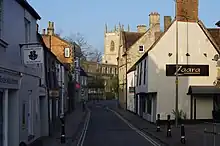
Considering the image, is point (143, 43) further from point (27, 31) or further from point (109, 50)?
point (109, 50)

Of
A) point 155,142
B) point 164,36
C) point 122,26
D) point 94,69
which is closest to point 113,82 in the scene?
point 94,69

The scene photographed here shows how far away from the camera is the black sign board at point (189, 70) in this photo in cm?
3881

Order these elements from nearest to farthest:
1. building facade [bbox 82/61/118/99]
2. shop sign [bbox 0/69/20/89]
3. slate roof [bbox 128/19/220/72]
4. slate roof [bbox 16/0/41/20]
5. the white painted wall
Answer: shop sign [bbox 0/69/20/89], slate roof [bbox 16/0/41/20], slate roof [bbox 128/19/220/72], the white painted wall, building facade [bbox 82/61/118/99]

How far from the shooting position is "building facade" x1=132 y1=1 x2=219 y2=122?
38.5 m

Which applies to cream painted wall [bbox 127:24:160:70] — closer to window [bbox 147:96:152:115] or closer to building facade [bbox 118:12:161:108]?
building facade [bbox 118:12:161:108]

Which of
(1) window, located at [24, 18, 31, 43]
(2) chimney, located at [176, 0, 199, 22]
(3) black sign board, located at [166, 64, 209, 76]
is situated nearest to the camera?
(1) window, located at [24, 18, 31, 43]

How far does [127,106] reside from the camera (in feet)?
220

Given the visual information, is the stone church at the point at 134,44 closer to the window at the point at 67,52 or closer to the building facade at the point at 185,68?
the window at the point at 67,52

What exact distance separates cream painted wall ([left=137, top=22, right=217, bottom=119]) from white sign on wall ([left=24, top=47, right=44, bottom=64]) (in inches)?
925

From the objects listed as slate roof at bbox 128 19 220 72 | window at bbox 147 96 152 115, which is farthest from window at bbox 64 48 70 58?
window at bbox 147 96 152 115

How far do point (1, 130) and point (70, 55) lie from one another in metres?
50.1

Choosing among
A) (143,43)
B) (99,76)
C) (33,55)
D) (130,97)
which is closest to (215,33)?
(130,97)

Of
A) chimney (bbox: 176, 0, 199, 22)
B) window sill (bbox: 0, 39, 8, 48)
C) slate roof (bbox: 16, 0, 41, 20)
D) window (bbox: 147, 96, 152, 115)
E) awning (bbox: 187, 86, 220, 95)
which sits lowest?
window (bbox: 147, 96, 152, 115)

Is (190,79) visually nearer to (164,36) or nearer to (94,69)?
(164,36)
